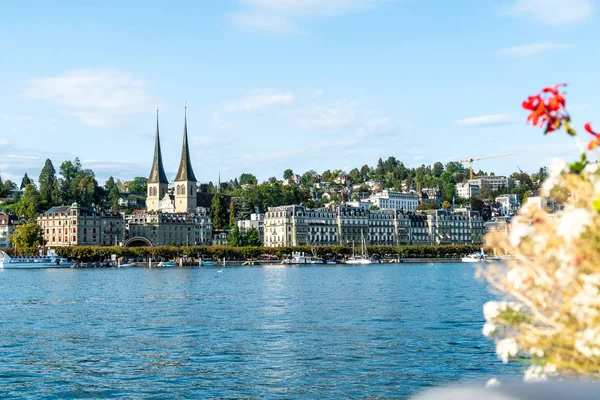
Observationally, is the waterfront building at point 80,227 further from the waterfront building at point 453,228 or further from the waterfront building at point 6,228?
the waterfront building at point 453,228

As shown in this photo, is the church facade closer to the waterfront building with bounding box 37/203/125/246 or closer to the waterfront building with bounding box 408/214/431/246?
the waterfront building with bounding box 37/203/125/246

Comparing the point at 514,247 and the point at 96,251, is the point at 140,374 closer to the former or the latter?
the point at 514,247

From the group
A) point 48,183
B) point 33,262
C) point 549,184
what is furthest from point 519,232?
point 48,183

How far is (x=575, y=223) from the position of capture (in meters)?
4.63

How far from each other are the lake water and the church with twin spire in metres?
138

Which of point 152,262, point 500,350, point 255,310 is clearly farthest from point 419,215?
point 500,350

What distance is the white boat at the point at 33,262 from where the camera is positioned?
118250mm

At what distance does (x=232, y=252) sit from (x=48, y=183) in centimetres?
7029

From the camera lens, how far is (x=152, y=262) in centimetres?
13650

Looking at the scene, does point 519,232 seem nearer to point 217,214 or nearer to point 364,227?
point 364,227

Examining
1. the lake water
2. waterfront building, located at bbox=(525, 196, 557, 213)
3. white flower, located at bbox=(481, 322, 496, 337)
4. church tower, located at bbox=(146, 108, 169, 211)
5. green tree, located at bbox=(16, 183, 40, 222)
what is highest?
church tower, located at bbox=(146, 108, 169, 211)

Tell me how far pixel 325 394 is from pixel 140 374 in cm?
613

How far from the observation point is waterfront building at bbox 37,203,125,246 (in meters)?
149

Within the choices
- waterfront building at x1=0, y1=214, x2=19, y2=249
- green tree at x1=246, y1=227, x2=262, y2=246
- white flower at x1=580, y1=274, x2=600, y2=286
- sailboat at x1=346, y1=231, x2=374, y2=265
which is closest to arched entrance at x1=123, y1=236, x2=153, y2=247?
green tree at x1=246, y1=227, x2=262, y2=246
